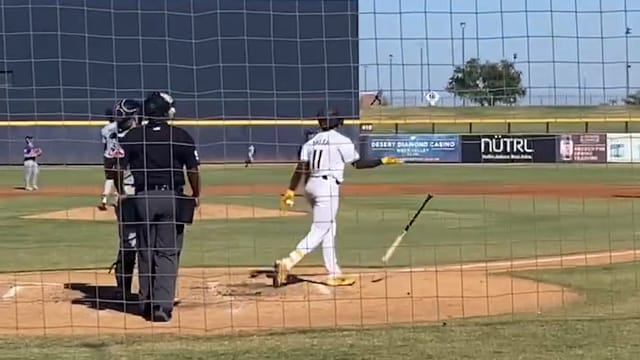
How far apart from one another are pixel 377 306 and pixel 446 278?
6.08 feet

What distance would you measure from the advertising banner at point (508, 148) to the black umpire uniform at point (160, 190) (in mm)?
39365

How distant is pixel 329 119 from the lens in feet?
34.0

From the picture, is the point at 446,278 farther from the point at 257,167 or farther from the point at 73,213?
the point at 257,167

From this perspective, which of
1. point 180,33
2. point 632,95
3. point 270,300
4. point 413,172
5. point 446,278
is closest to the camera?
point 632,95

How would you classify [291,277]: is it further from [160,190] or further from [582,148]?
[582,148]

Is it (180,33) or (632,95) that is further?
(180,33)

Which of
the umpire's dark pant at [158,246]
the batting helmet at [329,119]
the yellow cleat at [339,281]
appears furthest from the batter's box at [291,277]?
the umpire's dark pant at [158,246]

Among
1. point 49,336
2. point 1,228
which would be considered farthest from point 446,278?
point 1,228

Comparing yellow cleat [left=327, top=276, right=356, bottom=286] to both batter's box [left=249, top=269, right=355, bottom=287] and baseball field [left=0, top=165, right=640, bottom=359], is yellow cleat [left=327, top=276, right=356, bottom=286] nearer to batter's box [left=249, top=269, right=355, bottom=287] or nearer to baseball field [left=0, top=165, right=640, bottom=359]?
batter's box [left=249, top=269, right=355, bottom=287]

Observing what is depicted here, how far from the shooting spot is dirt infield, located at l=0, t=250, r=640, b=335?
28.5ft

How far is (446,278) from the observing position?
A: 11109 millimetres

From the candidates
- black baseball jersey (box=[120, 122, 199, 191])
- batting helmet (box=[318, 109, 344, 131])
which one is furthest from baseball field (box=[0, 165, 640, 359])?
batting helmet (box=[318, 109, 344, 131])

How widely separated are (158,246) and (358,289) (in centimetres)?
237

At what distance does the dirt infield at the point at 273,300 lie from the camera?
8672 millimetres
